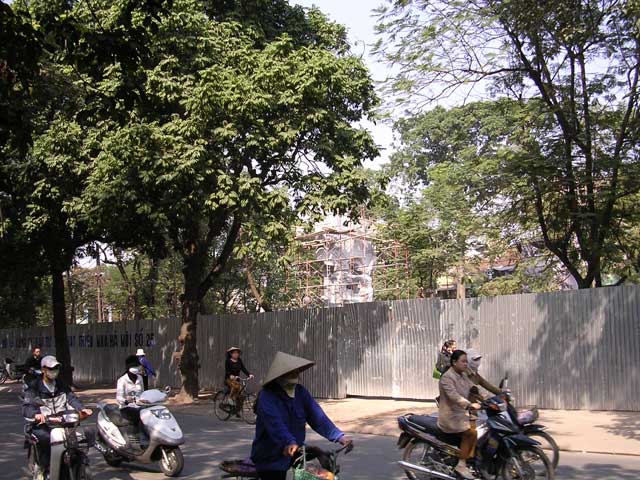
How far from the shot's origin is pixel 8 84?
23.9 ft

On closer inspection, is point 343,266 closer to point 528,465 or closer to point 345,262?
point 345,262

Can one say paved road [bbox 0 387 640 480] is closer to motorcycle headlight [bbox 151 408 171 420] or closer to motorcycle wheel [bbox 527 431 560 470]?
motorcycle wheel [bbox 527 431 560 470]

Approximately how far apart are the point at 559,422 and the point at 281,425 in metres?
8.96

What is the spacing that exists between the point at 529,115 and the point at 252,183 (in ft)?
19.1

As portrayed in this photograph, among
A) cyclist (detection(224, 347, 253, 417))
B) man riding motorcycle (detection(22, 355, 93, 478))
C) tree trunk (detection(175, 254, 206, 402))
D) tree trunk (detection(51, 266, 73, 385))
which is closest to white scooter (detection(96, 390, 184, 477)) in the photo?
man riding motorcycle (detection(22, 355, 93, 478))

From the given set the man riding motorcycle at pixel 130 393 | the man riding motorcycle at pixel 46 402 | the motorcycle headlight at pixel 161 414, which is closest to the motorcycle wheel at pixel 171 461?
the motorcycle headlight at pixel 161 414

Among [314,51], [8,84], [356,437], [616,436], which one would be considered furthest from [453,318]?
[8,84]

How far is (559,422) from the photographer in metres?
12.4

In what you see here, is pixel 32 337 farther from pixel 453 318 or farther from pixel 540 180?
pixel 540 180

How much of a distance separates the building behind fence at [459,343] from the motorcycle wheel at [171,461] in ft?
25.7

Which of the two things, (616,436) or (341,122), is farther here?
(341,122)

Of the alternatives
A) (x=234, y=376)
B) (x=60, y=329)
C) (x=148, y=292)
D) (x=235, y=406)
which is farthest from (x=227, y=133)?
(x=148, y=292)

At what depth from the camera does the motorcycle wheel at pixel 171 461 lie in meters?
9.09

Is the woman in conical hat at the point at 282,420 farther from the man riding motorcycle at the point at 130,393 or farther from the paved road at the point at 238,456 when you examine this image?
the man riding motorcycle at the point at 130,393
